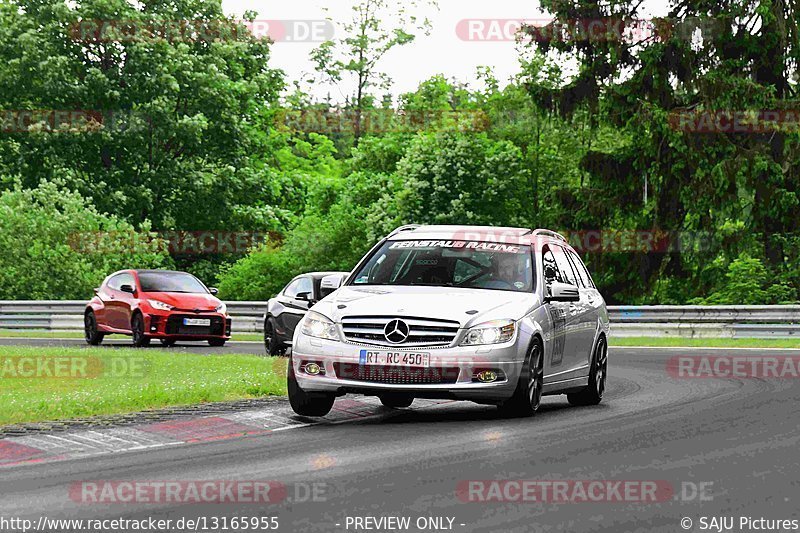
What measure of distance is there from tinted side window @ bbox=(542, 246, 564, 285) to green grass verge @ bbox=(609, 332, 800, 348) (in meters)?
14.6

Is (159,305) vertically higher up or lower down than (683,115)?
lower down

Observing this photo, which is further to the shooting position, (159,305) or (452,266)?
(159,305)

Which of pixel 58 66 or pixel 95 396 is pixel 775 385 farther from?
pixel 58 66

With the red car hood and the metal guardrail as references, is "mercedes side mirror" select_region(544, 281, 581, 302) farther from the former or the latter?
the metal guardrail

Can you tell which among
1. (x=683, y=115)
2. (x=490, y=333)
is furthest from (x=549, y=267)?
(x=683, y=115)

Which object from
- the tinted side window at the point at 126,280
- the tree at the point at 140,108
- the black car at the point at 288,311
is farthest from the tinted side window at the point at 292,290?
the tree at the point at 140,108

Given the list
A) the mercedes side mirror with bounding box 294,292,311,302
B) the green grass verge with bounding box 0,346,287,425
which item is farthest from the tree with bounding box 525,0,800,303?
the green grass verge with bounding box 0,346,287,425

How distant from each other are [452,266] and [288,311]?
1139cm

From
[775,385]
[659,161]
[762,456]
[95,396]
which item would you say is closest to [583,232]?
[659,161]

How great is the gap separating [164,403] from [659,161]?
30545 mm

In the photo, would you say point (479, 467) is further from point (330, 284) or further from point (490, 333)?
point (330, 284)

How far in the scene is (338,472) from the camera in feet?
31.6

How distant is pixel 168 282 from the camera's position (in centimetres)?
2998

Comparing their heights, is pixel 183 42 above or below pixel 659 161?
above
